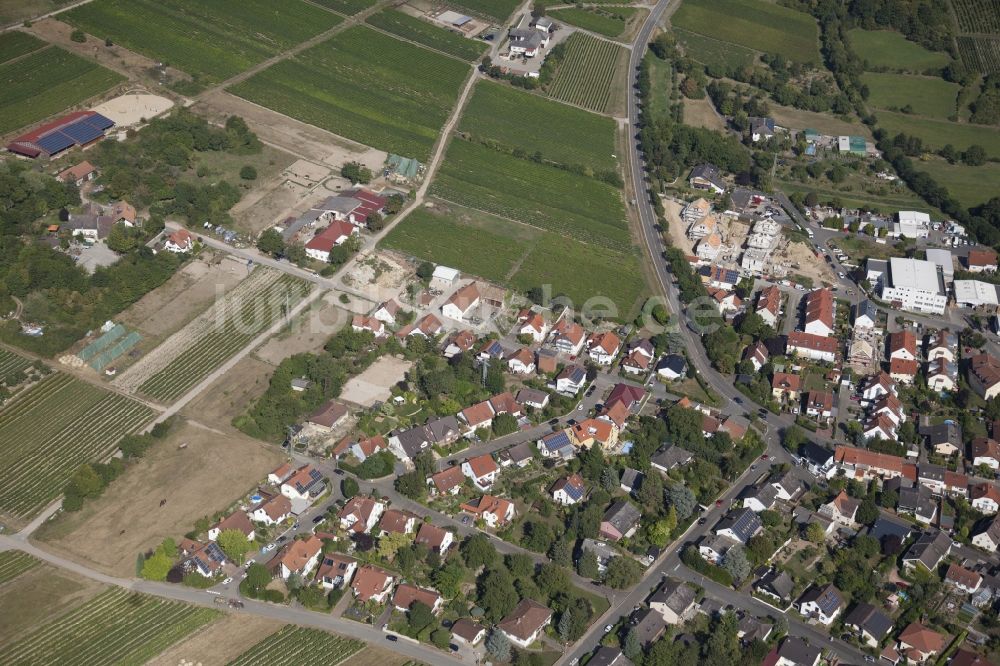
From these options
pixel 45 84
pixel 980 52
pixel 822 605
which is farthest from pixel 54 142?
pixel 980 52

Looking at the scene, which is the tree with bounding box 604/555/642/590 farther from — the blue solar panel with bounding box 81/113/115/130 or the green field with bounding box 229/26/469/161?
the blue solar panel with bounding box 81/113/115/130

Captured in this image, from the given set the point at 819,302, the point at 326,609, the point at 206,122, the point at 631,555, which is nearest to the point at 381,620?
the point at 326,609

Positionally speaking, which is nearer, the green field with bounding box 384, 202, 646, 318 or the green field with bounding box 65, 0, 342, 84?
the green field with bounding box 384, 202, 646, 318

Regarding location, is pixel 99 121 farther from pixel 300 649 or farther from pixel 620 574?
pixel 620 574

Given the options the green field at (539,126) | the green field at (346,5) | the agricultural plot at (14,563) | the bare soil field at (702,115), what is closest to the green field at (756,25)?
the bare soil field at (702,115)

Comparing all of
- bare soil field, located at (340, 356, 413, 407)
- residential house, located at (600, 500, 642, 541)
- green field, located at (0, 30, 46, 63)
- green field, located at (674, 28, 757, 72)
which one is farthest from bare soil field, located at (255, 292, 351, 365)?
green field, located at (674, 28, 757, 72)

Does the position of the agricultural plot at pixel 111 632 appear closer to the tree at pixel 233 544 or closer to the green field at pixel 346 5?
the tree at pixel 233 544
